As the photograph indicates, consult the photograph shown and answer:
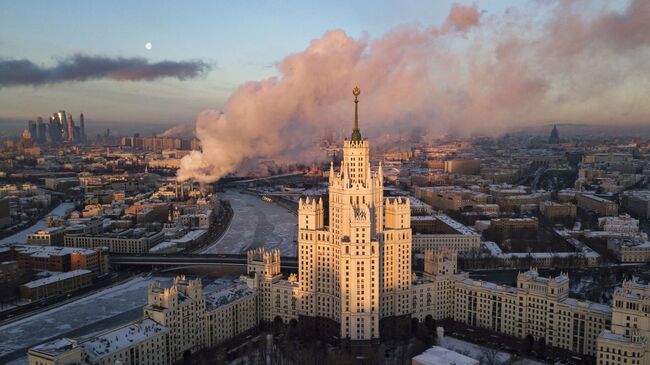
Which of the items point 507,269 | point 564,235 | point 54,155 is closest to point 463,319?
point 507,269

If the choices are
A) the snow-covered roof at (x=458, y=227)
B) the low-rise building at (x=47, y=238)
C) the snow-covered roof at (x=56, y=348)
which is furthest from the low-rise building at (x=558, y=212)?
the snow-covered roof at (x=56, y=348)

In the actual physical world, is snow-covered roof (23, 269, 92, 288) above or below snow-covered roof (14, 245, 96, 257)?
below

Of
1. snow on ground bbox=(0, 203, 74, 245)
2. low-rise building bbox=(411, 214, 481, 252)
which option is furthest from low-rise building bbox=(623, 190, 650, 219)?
snow on ground bbox=(0, 203, 74, 245)

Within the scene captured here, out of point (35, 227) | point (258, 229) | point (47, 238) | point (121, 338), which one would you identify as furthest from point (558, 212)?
point (35, 227)

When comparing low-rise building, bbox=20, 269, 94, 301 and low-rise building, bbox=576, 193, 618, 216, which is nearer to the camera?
low-rise building, bbox=20, 269, 94, 301

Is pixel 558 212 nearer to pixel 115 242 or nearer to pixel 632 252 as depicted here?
pixel 632 252

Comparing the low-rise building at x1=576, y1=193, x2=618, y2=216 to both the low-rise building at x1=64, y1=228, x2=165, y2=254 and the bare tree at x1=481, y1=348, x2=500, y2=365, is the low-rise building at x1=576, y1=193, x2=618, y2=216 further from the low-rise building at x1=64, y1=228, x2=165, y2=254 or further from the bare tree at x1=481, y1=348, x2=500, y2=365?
the low-rise building at x1=64, y1=228, x2=165, y2=254

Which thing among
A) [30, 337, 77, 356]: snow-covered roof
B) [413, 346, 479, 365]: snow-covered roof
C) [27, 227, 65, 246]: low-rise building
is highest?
[30, 337, 77, 356]: snow-covered roof
